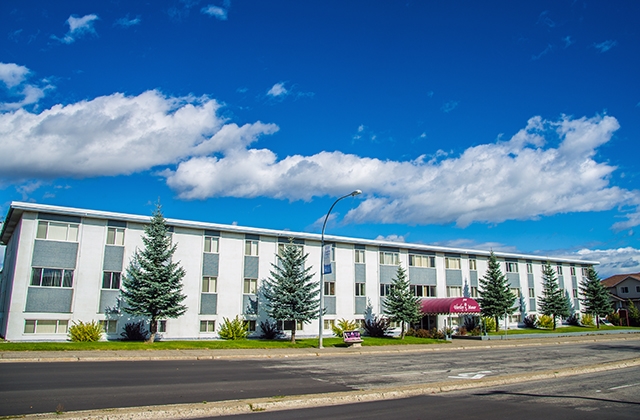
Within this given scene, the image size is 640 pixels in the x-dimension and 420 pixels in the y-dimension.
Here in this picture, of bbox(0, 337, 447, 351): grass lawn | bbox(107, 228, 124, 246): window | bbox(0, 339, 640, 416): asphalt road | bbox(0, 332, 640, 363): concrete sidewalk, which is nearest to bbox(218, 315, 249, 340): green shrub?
bbox(0, 337, 447, 351): grass lawn

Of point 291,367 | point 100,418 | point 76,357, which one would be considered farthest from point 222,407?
point 76,357

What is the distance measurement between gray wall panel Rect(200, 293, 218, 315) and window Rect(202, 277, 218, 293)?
1.06ft

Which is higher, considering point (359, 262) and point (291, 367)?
point (359, 262)

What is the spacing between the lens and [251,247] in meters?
39.2

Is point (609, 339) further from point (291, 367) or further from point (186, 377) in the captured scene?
point (186, 377)

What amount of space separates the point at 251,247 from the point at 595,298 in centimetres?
4602

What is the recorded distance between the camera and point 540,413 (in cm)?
1048

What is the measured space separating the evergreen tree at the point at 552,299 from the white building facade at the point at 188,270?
1178 centimetres

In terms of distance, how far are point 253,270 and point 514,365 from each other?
22.7 meters

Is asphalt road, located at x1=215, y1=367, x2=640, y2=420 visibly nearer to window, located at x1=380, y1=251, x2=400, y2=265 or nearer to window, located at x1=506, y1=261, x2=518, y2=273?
window, located at x1=380, y1=251, x2=400, y2=265

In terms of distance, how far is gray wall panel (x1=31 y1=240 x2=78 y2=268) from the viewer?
30.9 m

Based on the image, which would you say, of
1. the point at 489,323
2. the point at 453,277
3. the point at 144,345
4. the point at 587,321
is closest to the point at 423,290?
the point at 453,277

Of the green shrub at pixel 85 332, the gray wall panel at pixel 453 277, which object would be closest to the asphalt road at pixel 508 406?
the green shrub at pixel 85 332

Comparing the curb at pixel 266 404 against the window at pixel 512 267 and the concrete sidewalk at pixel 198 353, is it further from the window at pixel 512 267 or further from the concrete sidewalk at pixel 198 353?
the window at pixel 512 267
